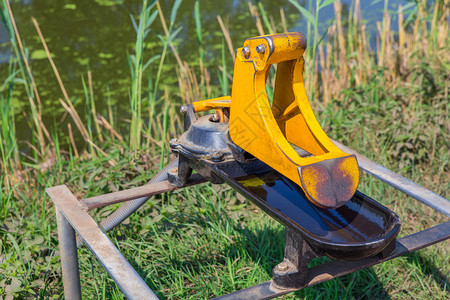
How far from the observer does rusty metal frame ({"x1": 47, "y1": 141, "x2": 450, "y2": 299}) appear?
1.15m

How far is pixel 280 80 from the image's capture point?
139 centimetres

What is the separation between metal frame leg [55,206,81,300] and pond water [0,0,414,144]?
2607mm

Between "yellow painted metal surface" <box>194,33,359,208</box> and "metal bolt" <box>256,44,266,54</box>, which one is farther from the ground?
"metal bolt" <box>256,44,266,54</box>

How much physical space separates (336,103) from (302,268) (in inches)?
81.0

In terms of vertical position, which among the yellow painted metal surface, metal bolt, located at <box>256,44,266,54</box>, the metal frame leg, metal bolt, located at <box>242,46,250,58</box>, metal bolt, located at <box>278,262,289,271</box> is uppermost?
metal bolt, located at <box>256,44,266,54</box>

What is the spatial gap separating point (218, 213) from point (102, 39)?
10.2ft

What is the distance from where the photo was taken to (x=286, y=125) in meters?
1.43

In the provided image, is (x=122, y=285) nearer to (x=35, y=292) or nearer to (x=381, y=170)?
(x=381, y=170)

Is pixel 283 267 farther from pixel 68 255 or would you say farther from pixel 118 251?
pixel 68 255

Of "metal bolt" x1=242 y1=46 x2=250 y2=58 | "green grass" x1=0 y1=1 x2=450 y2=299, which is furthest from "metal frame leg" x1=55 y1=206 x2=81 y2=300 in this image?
"metal bolt" x1=242 y1=46 x2=250 y2=58

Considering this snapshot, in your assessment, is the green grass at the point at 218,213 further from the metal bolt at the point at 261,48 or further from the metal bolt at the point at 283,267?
the metal bolt at the point at 261,48

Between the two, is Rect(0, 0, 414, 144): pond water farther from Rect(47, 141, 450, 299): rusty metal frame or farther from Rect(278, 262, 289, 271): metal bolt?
Rect(278, 262, 289, 271): metal bolt

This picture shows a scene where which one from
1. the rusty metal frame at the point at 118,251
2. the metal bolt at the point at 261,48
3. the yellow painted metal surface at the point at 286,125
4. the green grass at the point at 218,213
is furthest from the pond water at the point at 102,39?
the metal bolt at the point at 261,48

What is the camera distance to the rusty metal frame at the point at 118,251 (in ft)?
3.79
